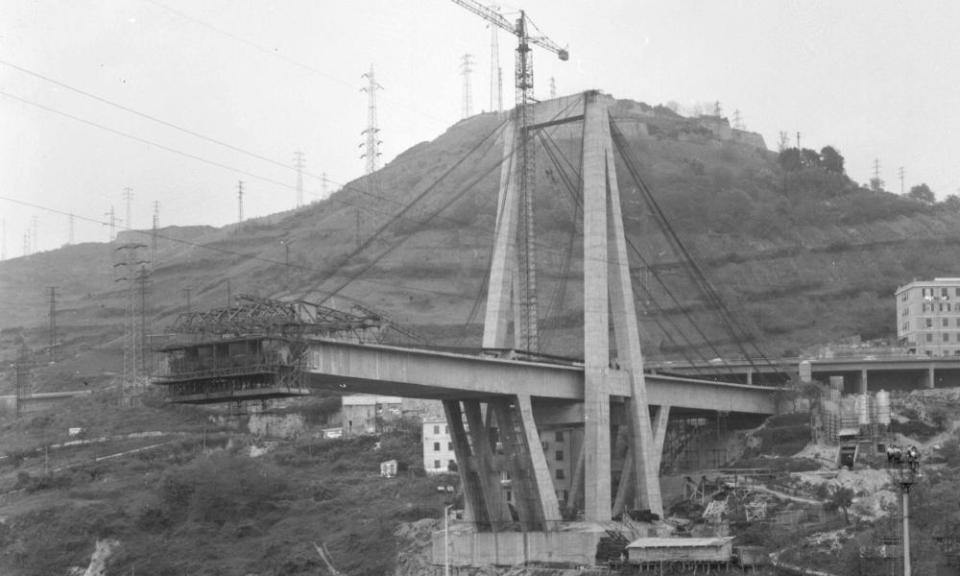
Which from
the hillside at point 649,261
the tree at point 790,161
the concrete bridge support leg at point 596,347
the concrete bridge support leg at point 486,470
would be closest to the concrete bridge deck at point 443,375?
the concrete bridge support leg at point 596,347

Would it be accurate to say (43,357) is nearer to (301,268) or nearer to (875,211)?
(301,268)

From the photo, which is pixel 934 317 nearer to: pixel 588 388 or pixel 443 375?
pixel 588 388

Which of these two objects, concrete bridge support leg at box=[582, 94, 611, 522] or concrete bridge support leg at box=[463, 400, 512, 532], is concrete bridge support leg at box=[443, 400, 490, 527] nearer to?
concrete bridge support leg at box=[463, 400, 512, 532]

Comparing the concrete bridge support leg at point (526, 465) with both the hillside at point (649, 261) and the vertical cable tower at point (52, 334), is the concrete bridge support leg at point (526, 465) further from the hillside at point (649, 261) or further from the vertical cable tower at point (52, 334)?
the vertical cable tower at point (52, 334)

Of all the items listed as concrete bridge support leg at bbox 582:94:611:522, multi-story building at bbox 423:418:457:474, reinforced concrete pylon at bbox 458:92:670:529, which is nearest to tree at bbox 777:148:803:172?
multi-story building at bbox 423:418:457:474

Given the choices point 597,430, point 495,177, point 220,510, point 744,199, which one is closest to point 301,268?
point 495,177
